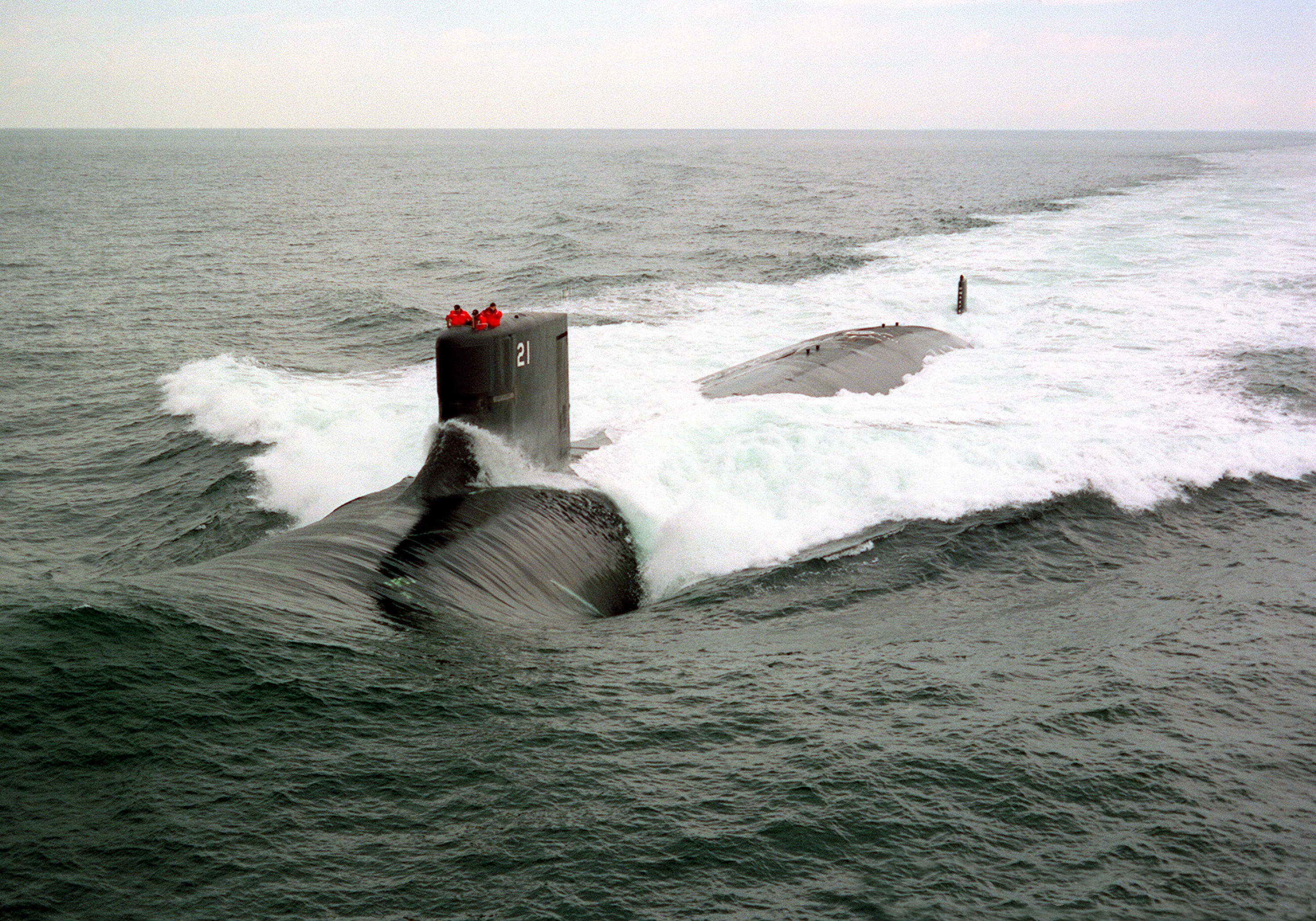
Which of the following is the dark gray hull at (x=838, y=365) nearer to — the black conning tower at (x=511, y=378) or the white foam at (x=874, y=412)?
the white foam at (x=874, y=412)

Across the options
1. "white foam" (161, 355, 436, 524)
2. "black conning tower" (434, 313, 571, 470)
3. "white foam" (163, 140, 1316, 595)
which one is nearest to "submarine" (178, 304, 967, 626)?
"black conning tower" (434, 313, 571, 470)

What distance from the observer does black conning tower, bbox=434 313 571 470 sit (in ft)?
40.7

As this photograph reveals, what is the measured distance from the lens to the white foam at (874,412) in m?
15.1

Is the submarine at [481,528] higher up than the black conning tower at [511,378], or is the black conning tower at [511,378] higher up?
the black conning tower at [511,378]

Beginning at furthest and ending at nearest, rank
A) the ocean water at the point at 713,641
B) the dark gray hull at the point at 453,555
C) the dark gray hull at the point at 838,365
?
the dark gray hull at the point at 838,365 < the dark gray hull at the point at 453,555 < the ocean water at the point at 713,641

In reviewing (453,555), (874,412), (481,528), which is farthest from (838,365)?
(453,555)

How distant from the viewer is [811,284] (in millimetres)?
36094

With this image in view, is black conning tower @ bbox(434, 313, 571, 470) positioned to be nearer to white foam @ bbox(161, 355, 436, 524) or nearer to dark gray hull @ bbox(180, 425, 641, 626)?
dark gray hull @ bbox(180, 425, 641, 626)

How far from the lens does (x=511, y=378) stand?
12.8 m

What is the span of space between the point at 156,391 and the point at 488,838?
19.9 m

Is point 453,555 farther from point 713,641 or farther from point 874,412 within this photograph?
point 874,412

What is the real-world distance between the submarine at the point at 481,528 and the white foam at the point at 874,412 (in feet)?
2.07

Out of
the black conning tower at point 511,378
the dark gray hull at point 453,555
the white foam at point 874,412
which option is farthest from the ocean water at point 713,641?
the black conning tower at point 511,378

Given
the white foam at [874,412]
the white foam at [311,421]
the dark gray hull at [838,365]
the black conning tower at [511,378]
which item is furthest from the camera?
the dark gray hull at [838,365]
